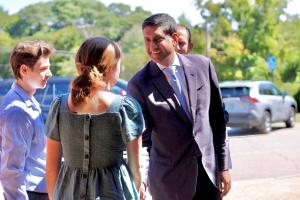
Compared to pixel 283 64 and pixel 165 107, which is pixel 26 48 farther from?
pixel 283 64

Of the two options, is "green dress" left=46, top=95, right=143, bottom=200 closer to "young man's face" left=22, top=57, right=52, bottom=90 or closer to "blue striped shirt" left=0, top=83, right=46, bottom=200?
"blue striped shirt" left=0, top=83, right=46, bottom=200

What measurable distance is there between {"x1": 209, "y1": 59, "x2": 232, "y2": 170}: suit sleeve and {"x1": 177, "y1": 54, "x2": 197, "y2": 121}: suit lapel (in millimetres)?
148

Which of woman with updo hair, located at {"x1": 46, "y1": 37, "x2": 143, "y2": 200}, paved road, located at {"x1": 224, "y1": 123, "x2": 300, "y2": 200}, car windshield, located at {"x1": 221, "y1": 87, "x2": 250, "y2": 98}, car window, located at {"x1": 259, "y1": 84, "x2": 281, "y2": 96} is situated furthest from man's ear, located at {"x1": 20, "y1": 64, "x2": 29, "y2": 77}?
car window, located at {"x1": 259, "y1": 84, "x2": 281, "y2": 96}

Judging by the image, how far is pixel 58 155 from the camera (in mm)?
2469

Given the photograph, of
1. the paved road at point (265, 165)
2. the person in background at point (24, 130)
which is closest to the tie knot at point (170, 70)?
the person in background at point (24, 130)

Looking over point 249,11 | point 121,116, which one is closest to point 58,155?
point 121,116

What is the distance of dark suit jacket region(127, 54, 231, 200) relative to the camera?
2857 mm

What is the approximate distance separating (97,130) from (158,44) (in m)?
0.82

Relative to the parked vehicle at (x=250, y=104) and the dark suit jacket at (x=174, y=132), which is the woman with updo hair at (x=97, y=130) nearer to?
the dark suit jacket at (x=174, y=132)

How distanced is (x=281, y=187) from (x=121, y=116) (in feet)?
18.0

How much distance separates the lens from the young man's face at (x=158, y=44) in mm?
2908

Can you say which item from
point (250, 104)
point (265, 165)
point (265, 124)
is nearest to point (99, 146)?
point (265, 165)

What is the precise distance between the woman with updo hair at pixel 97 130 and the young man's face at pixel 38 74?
58 cm

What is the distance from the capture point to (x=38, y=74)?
2.94 metres
